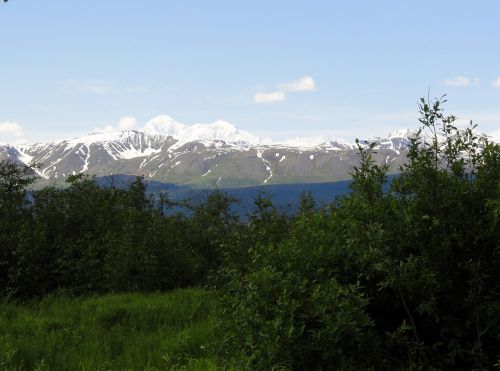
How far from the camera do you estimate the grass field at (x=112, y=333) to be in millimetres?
8672

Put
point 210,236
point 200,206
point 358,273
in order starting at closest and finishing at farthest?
point 358,273 → point 210,236 → point 200,206

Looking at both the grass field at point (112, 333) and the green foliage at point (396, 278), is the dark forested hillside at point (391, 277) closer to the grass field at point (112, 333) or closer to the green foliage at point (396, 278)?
the green foliage at point (396, 278)

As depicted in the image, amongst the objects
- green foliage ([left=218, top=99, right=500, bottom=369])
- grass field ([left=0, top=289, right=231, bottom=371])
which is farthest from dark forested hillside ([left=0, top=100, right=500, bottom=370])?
grass field ([left=0, top=289, right=231, bottom=371])

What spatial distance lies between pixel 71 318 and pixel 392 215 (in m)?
9.02

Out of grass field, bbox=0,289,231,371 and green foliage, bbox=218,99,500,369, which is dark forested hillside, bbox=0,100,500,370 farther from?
grass field, bbox=0,289,231,371

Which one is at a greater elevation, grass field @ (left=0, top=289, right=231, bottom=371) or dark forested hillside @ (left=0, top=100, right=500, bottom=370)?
dark forested hillside @ (left=0, top=100, right=500, bottom=370)

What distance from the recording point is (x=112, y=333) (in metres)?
11.2

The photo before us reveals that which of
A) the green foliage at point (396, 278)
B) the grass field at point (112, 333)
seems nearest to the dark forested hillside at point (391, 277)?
the green foliage at point (396, 278)

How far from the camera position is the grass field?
8672 mm

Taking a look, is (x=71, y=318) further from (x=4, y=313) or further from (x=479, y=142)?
(x=479, y=142)

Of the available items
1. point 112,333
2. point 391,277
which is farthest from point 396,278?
point 112,333

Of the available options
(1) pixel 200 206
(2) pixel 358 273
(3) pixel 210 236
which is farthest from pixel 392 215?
(1) pixel 200 206

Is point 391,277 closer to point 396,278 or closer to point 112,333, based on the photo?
point 396,278

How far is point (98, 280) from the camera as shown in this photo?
18.0 meters
